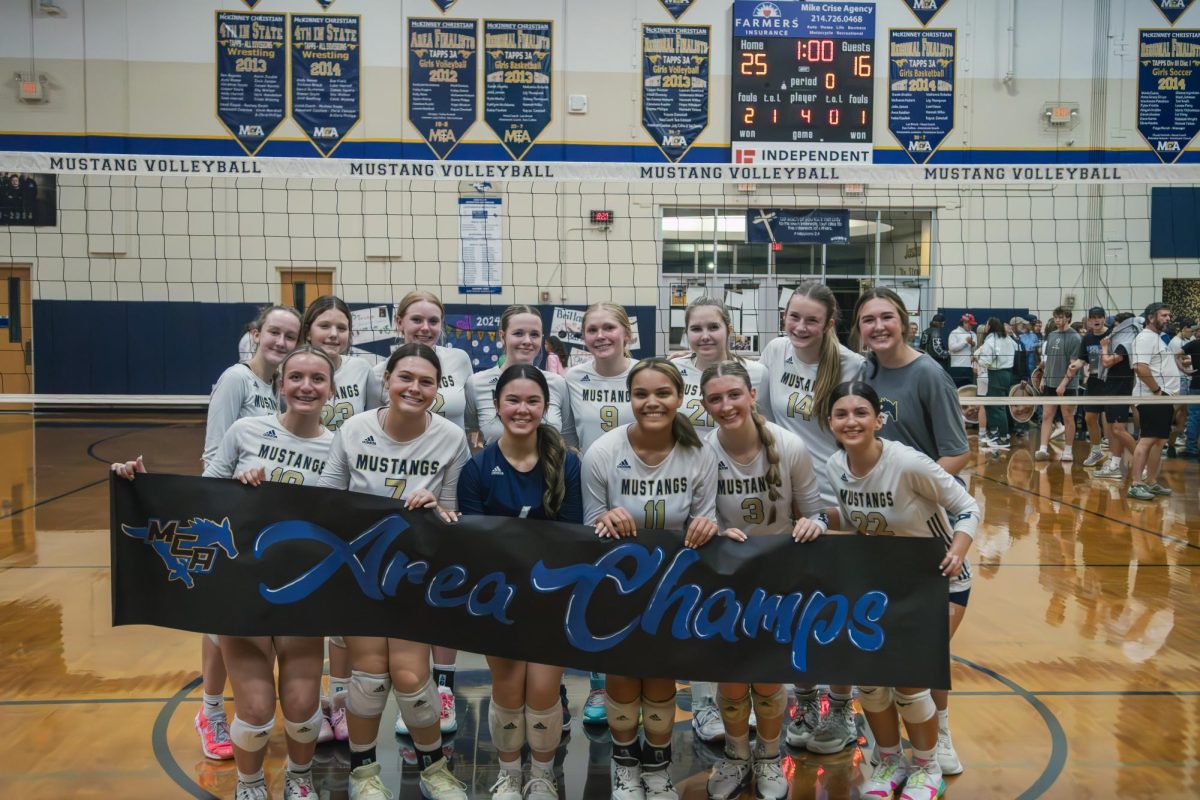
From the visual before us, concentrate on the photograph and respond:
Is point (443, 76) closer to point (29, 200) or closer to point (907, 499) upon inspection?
point (29, 200)

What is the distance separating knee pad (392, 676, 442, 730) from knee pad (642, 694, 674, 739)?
699 millimetres

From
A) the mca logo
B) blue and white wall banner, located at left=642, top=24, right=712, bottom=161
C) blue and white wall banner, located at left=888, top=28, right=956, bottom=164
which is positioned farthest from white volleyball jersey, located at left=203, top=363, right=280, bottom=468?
blue and white wall banner, located at left=888, top=28, right=956, bottom=164

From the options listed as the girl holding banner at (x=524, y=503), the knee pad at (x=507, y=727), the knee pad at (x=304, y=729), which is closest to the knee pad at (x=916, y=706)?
the girl holding banner at (x=524, y=503)

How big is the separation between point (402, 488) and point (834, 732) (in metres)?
1.87

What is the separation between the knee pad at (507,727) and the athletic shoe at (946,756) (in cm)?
148

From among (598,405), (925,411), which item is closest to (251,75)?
(598,405)

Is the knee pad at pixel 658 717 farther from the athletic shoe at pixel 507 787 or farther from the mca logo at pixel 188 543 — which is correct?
the mca logo at pixel 188 543

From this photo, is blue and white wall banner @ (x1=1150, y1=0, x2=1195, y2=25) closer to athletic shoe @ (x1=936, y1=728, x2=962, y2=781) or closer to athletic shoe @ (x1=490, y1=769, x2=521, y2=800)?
athletic shoe @ (x1=936, y1=728, x2=962, y2=781)

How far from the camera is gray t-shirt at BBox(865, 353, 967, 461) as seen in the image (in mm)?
3176

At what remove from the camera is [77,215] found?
531 inches

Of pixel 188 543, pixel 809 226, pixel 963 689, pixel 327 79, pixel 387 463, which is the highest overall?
pixel 327 79

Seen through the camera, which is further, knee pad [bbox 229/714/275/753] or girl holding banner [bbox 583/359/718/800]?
girl holding banner [bbox 583/359/718/800]

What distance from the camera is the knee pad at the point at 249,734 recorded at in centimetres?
277

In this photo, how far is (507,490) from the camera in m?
3.02
